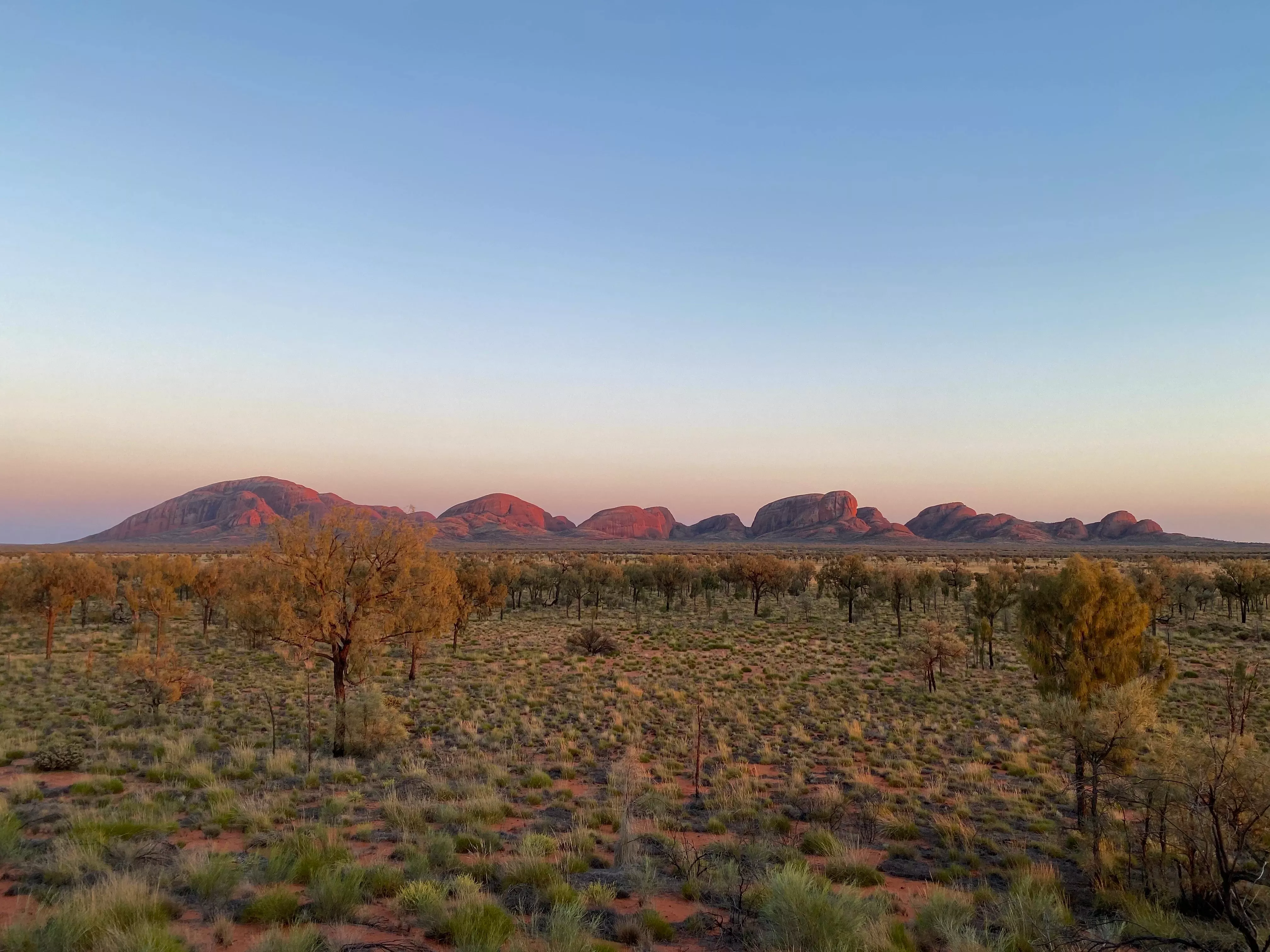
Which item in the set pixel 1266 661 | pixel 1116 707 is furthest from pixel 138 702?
pixel 1266 661

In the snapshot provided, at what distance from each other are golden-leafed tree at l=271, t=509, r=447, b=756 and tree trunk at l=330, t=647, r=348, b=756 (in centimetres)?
4

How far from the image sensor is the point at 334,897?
7750 mm

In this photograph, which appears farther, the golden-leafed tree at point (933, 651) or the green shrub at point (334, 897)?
the golden-leafed tree at point (933, 651)

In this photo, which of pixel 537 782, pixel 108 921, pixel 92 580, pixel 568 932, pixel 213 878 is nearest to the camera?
pixel 108 921

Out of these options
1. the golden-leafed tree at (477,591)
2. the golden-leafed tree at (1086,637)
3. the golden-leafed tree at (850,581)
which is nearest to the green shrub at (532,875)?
the golden-leafed tree at (1086,637)

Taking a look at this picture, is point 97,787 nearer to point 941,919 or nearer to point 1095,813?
point 941,919

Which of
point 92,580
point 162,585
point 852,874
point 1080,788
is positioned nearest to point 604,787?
point 852,874

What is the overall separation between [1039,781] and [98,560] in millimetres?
54413

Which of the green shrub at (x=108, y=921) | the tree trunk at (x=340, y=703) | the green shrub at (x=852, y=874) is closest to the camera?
the green shrub at (x=108, y=921)

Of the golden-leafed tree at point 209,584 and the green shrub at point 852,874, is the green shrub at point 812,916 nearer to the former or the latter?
the green shrub at point 852,874

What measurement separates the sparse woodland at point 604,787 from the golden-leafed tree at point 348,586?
3.8 inches

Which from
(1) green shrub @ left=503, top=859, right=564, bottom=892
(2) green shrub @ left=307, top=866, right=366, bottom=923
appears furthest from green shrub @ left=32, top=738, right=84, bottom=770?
(1) green shrub @ left=503, top=859, right=564, bottom=892

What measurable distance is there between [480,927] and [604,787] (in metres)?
7.85

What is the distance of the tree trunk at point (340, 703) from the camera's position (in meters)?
16.8
